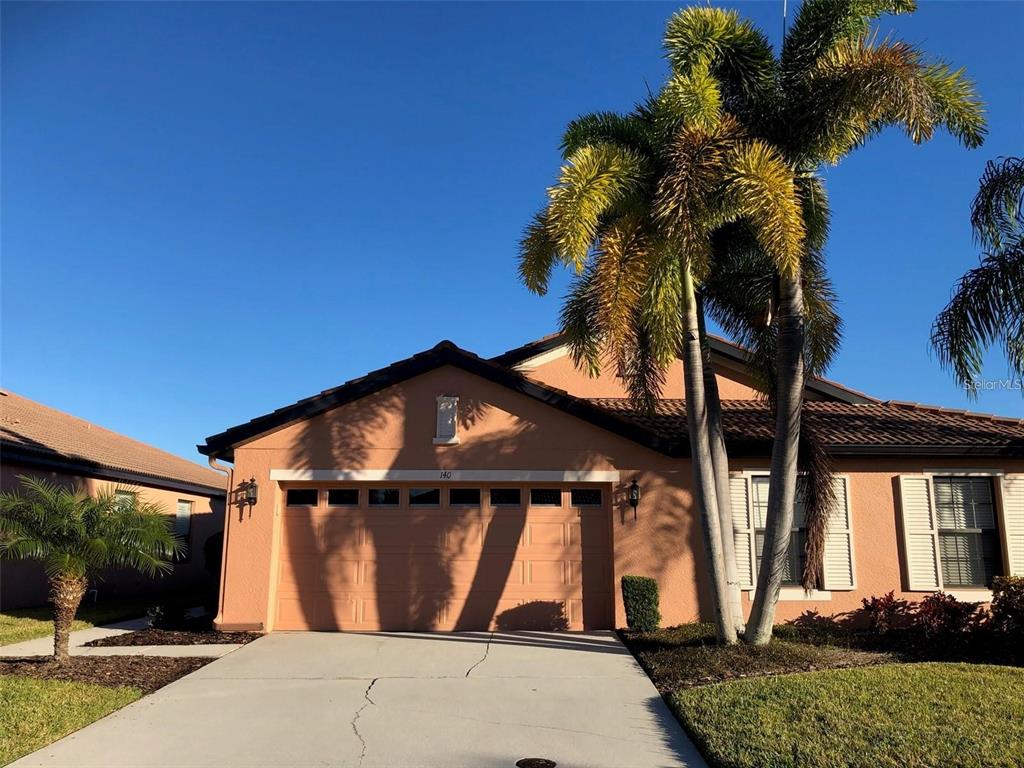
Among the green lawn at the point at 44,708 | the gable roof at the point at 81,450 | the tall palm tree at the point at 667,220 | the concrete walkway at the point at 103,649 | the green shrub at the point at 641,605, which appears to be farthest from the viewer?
the gable roof at the point at 81,450

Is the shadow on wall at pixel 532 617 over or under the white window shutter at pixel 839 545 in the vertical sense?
under

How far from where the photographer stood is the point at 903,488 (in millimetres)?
12039

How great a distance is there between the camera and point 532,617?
11.8 metres

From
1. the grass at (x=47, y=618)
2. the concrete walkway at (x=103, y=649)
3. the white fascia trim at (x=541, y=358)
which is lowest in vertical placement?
the concrete walkway at (x=103, y=649)

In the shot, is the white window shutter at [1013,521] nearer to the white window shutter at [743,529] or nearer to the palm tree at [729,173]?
the white window shutter at [743,529]

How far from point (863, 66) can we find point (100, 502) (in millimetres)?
10749

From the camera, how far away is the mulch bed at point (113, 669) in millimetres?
8266

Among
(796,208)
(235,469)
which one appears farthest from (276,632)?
(796,208)

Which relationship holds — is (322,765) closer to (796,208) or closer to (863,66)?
(796,208)

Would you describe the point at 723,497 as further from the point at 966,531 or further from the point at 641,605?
the point at 966,531

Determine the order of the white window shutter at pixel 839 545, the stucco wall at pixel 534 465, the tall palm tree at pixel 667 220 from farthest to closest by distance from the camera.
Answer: the white window shutter at pixel 839 545
the stucco wall at pixel 534 465
the tall palm tree at pixel 667 220

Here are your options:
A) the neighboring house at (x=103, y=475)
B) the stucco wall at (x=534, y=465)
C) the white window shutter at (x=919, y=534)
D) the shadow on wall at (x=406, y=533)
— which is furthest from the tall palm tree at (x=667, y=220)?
the neighboring house at (x=103, y=475)

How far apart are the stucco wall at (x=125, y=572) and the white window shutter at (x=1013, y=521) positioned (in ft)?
46.3

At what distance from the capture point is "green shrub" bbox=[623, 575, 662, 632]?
11.1 metres
